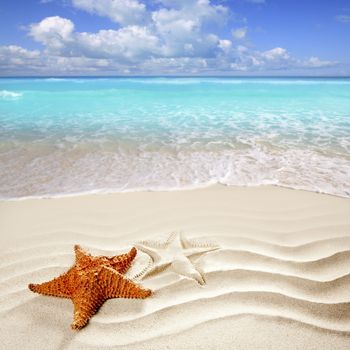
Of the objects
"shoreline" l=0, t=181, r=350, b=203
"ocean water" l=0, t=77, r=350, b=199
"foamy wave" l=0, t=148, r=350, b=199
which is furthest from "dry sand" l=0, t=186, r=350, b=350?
"ocean water" l=0, t=77, r=350, b=199

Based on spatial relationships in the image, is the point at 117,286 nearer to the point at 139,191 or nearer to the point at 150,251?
the point at 150,251

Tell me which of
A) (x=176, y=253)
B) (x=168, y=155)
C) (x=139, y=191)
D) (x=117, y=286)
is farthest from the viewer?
(x=168, y=155)

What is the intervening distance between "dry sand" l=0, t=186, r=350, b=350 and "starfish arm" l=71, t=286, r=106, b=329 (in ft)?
0.23

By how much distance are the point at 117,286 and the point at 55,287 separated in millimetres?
508

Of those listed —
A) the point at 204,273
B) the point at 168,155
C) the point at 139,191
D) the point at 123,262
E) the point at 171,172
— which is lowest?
the point at 168,155

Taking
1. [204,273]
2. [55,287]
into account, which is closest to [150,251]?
[204,273]

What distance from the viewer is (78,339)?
89.3 inches

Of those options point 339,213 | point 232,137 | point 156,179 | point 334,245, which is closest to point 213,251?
point 334,245

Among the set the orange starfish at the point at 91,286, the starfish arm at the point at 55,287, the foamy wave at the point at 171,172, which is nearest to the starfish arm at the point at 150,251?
the orange starfish at the point at 91,286

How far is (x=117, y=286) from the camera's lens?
2.53 metres

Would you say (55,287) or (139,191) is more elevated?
(55,287)

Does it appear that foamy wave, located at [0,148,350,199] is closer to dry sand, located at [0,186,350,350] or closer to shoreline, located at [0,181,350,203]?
shoreline, located at [0,181,350,203]

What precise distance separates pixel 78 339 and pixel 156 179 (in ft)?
12.2

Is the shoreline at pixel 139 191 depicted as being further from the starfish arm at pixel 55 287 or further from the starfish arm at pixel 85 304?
the starfish arm at pixel 85 304
